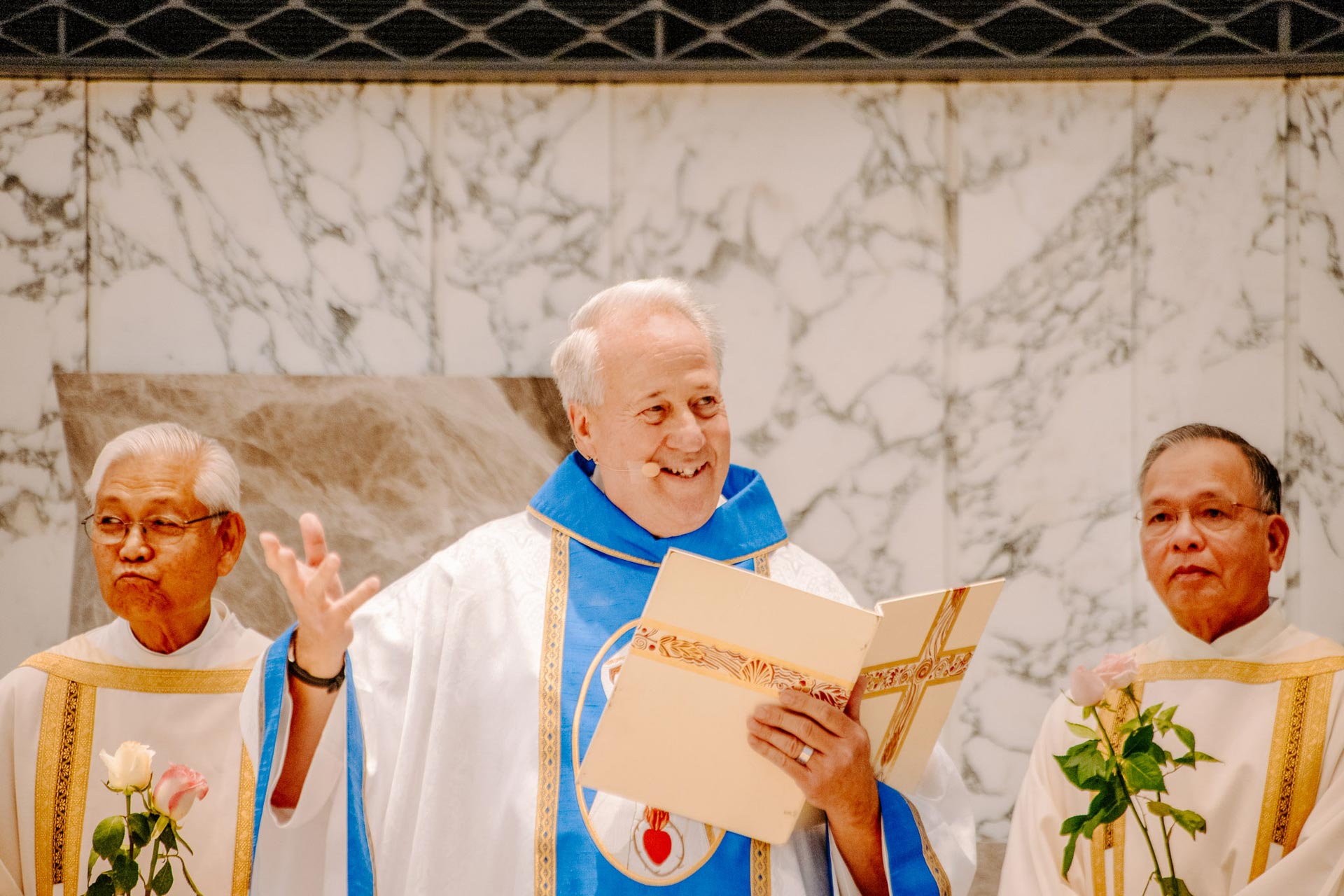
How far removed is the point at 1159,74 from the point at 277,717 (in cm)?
369

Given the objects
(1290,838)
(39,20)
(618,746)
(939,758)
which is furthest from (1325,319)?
(39,20)

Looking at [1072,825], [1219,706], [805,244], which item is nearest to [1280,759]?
[1219,706]

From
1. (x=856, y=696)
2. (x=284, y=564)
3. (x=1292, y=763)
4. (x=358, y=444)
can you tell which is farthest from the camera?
(x=358, y=444)

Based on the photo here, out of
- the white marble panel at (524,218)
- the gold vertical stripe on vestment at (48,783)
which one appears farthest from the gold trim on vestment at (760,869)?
the white marble panel at (524,218)

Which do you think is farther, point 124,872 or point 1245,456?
A: point 1245,456

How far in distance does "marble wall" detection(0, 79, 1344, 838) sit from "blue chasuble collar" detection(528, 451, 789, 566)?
1581 millimetres

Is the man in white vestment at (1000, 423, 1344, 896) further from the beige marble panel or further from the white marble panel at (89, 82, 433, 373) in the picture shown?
the white marble panel at (89, 82, 433, 373)

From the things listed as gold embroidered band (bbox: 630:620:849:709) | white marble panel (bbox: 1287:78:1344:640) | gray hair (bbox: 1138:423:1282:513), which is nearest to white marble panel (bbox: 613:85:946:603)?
white marble panel (bbox: 1287:78:1344:640)

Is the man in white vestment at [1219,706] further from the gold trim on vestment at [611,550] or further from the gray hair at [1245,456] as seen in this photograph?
the gold trim on vestment at [611,550]

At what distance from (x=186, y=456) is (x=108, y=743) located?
75cm

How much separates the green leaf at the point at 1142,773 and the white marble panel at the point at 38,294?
3520 millimetres

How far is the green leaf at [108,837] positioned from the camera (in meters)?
2.84

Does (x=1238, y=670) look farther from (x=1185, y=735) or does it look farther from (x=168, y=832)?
(x=168, y=832)

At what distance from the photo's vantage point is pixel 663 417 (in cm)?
302
